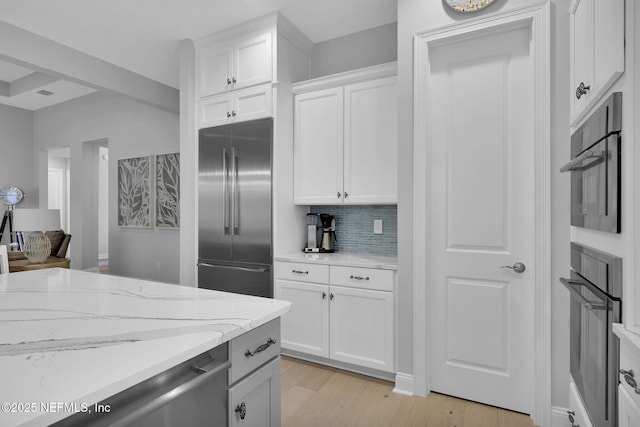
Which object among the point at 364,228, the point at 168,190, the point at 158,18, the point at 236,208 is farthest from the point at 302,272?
the point at 168,190

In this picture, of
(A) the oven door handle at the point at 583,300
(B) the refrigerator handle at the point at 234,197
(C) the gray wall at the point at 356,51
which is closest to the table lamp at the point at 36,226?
(B) the refrigerator handle at the point at 234,197

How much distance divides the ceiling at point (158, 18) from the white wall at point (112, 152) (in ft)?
5.86

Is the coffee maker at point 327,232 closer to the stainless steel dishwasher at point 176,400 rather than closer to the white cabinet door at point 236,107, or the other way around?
the white cabinet door at point 236,107

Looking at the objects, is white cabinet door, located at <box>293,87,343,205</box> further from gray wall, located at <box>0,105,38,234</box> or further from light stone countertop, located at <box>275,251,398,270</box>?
gray wall, located at <box>0,105,38,234</box>

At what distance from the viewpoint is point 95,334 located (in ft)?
3.21

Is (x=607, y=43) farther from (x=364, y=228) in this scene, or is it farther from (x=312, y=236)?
(x=312, y=236)

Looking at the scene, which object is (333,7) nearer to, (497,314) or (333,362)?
(497,314)

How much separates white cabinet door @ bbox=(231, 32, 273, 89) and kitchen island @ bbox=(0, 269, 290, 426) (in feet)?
6.59

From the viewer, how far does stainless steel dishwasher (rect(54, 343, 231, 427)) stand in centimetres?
78

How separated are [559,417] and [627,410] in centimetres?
117

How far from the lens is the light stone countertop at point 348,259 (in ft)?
8.14

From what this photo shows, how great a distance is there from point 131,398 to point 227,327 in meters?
0.29

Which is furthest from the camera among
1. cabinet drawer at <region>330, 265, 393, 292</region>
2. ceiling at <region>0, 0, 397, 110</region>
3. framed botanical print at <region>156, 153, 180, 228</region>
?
framed botanical print at <region>156, 153, 180, 228</region>

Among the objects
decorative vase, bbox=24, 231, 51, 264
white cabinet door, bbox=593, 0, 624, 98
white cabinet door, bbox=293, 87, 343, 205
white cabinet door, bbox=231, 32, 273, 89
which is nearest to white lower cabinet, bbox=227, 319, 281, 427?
white cabinet door, bbox=593, 0, 624, 98
